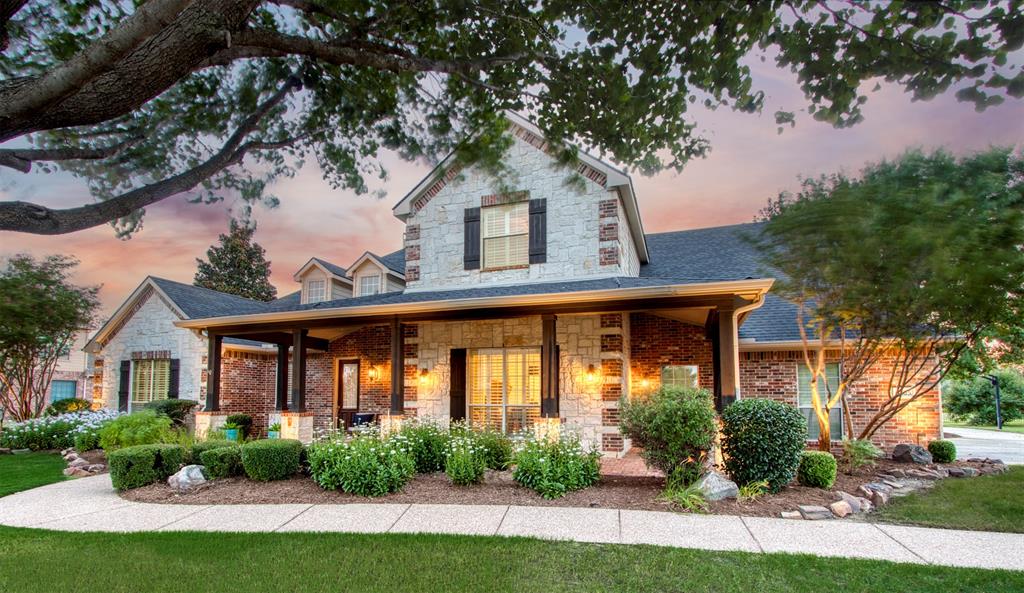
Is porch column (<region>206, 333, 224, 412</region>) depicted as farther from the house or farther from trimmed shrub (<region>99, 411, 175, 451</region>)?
trimmed shrub (<region>99, 411, 175, 451</region>)

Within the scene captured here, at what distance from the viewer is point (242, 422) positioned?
14500 millimetres

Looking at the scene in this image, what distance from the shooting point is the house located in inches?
432

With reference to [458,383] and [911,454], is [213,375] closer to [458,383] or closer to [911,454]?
[458,383]

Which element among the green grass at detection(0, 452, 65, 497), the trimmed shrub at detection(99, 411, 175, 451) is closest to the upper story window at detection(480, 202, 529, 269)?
the trimmed shrub at detection(99, 411, 175, 451)

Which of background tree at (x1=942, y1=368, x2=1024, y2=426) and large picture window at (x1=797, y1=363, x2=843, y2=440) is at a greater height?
large picture window at (x1=797, y1=363, x2=843, y2=440)

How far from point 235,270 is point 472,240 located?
27.5m

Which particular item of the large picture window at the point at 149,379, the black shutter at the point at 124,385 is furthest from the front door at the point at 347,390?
the black shutter at the point at 124,385

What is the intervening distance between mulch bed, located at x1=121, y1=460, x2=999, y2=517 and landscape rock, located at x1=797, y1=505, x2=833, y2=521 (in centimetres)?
21

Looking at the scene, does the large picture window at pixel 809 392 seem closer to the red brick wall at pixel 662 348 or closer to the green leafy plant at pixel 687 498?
the red brick wall at pixel 662 348

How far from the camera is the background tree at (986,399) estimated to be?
2425 centimetres

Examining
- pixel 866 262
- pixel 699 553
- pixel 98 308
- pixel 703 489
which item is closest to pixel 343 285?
pixel 98 308

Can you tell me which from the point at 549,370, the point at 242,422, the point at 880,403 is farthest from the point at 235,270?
the point at 880,403

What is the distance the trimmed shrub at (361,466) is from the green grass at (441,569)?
1.99 meters

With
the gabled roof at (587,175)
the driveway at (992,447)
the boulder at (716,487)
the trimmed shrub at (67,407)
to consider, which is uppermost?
the gabled roof at (587,175)
